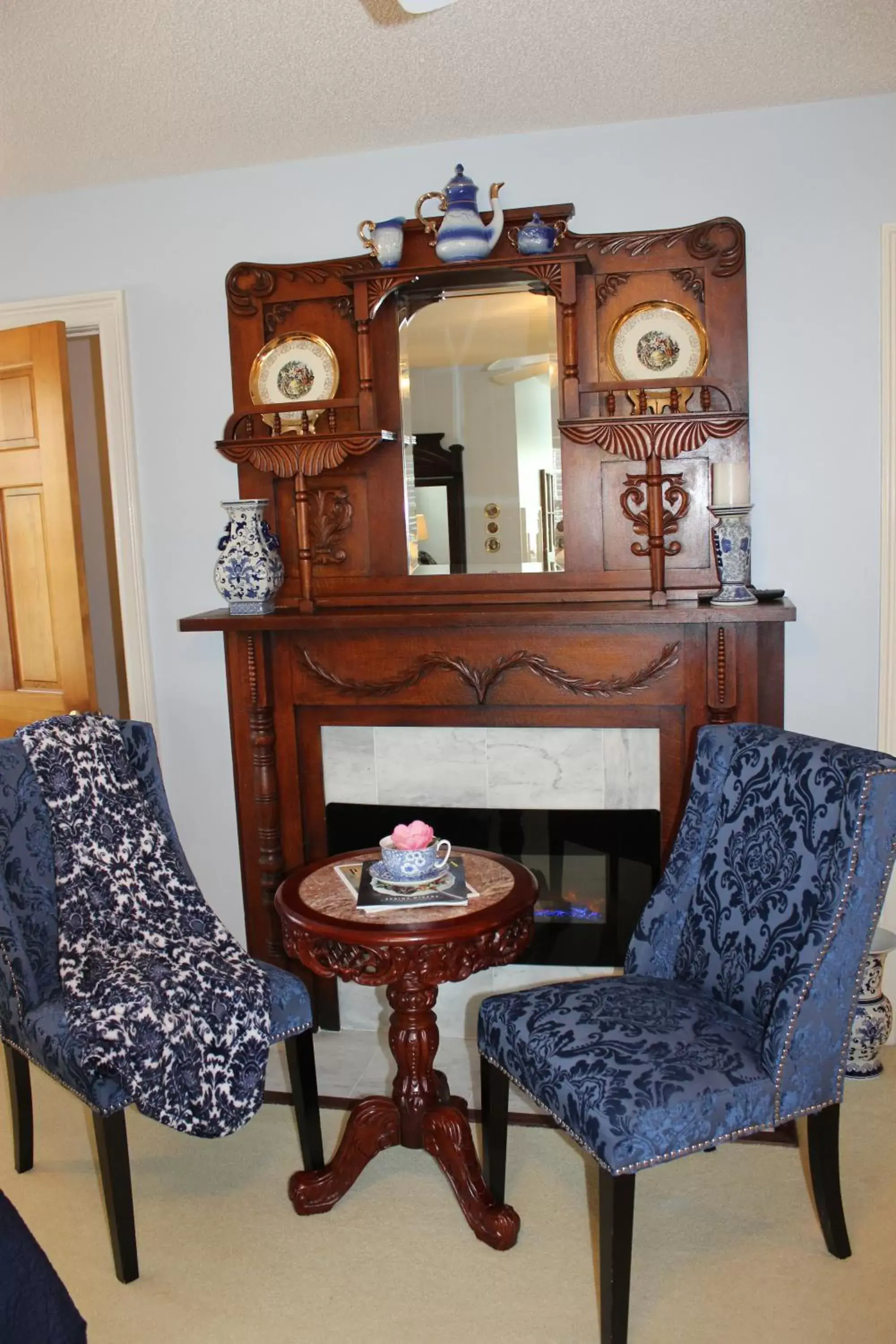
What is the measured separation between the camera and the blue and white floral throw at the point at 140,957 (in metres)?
2.09

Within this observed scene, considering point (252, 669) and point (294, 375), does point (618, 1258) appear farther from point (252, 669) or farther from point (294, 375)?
point (294, 375)

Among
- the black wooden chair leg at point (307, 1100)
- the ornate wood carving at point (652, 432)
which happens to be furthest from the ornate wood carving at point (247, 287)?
the black wooden chair leg at point (307, 1100)

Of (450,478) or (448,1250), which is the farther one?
(450,478)

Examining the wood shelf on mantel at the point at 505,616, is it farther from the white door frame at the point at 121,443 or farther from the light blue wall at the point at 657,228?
the white door frame at the point at 121,443

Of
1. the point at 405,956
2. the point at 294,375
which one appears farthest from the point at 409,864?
the point at 294,375

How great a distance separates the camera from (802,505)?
2803mm

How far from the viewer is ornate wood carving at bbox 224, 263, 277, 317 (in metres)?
2.97

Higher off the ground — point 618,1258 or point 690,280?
point 690,280

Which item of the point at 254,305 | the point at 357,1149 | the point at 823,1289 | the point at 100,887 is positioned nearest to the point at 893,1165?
the point at 823,1289

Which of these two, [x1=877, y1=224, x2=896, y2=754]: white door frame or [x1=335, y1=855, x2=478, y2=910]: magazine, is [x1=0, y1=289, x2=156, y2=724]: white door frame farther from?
[x1=877, y1=224, x2=896, y2=754]: white door frame

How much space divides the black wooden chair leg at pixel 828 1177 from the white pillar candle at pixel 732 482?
145cm

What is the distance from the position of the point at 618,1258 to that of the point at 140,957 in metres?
1.08

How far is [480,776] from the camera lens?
302 cm

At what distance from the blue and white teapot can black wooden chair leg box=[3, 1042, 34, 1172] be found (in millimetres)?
2086
